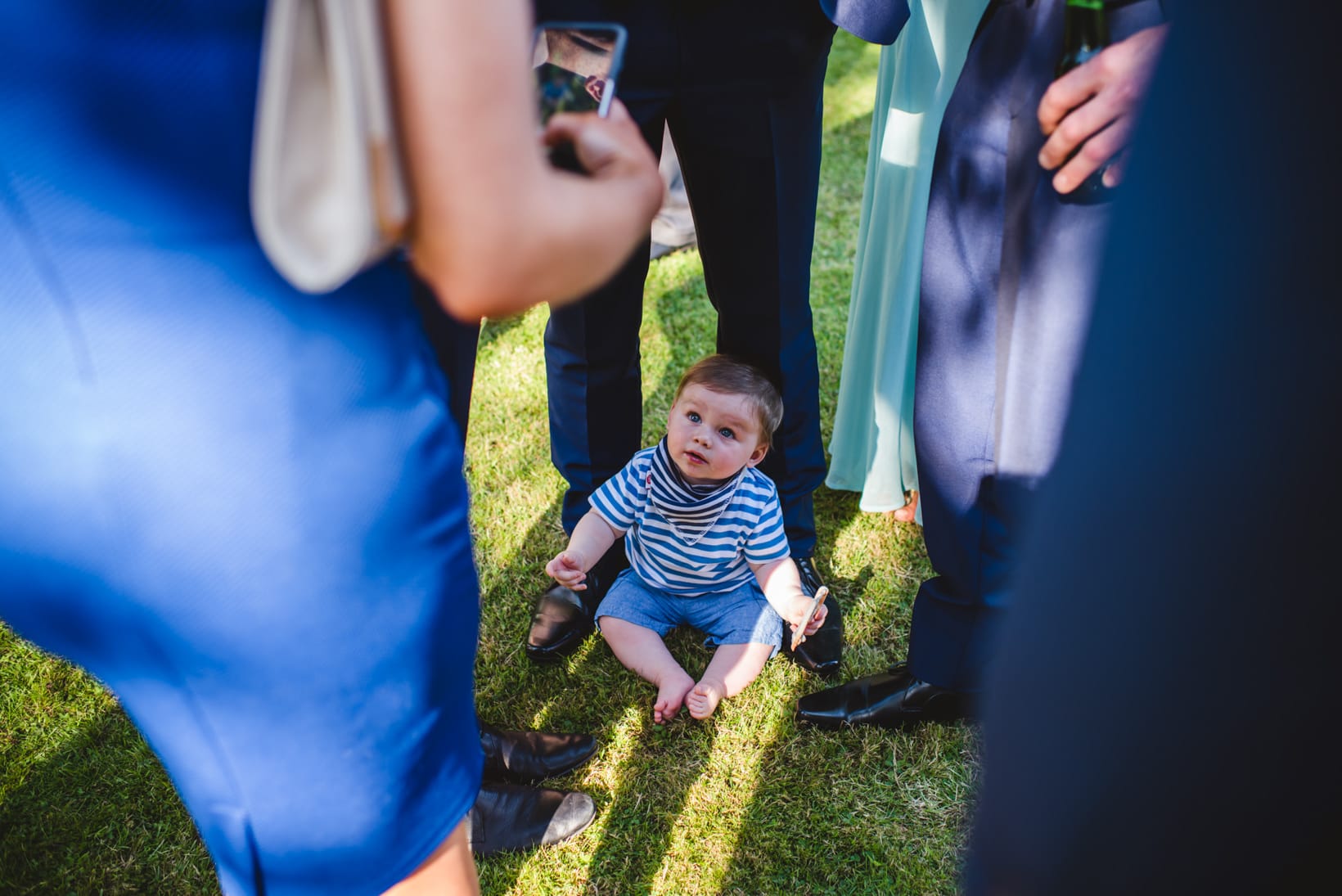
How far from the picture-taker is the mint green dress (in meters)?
1.99

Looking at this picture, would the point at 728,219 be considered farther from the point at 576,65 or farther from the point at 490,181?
the point at 490,181

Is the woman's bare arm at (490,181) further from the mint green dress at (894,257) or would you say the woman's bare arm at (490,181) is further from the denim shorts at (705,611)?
the denim shorts at (705,611)

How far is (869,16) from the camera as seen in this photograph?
1799mm

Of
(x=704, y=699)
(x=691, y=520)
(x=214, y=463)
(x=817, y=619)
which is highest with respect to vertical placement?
(x=214, y=463)

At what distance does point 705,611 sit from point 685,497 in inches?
13.1

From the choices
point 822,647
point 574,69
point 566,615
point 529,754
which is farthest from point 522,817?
point 574,69

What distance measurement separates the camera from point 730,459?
2082 mm

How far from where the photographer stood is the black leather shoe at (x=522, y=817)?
6.00 ft

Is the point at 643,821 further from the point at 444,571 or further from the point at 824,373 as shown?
the point at 824,373

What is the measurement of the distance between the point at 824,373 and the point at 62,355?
2.70 meters

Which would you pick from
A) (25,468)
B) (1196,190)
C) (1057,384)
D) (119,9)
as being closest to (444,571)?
(25,468)

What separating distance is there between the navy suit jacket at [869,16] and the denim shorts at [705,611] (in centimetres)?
125

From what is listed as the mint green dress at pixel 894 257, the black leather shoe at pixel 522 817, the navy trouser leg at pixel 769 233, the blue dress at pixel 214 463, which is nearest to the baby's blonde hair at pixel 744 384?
the navy trouser leg at pixel 769 233

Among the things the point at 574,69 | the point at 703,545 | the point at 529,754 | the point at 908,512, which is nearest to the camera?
the point at 574,69
